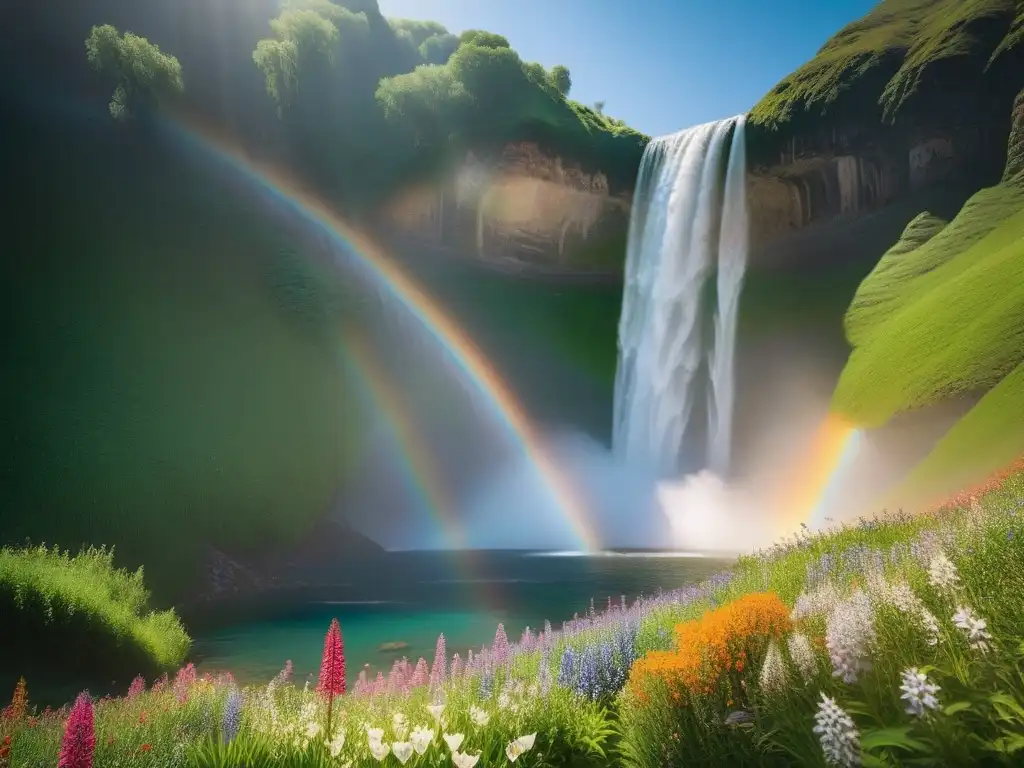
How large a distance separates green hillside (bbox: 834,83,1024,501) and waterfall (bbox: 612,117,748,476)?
340 inches

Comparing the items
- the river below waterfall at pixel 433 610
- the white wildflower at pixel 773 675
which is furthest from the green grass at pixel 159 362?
the white wildflower at pixel 773 675

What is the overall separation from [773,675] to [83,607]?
13612 mm

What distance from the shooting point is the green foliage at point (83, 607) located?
39.5 ft

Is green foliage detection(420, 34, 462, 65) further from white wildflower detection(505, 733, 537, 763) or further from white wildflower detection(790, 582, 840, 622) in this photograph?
white wildflower detection(505, 733, 537, 763)

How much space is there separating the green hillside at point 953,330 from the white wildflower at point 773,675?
65.2ft

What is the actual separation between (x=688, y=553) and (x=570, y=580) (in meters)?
12.3

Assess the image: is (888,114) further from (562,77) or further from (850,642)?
(850,642)

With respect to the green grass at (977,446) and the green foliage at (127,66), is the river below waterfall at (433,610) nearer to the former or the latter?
the green grass at (977,446)

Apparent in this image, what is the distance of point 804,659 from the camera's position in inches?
148

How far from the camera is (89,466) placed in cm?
2562

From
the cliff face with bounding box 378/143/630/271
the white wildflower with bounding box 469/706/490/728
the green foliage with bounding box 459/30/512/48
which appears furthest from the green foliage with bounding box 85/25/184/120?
the white wildflower with bounding box 469/706/490/728

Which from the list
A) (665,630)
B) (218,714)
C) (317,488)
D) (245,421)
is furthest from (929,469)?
(245,421)

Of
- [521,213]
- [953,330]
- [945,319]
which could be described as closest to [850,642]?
[953,330]

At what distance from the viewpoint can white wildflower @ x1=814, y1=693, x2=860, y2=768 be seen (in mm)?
2451
